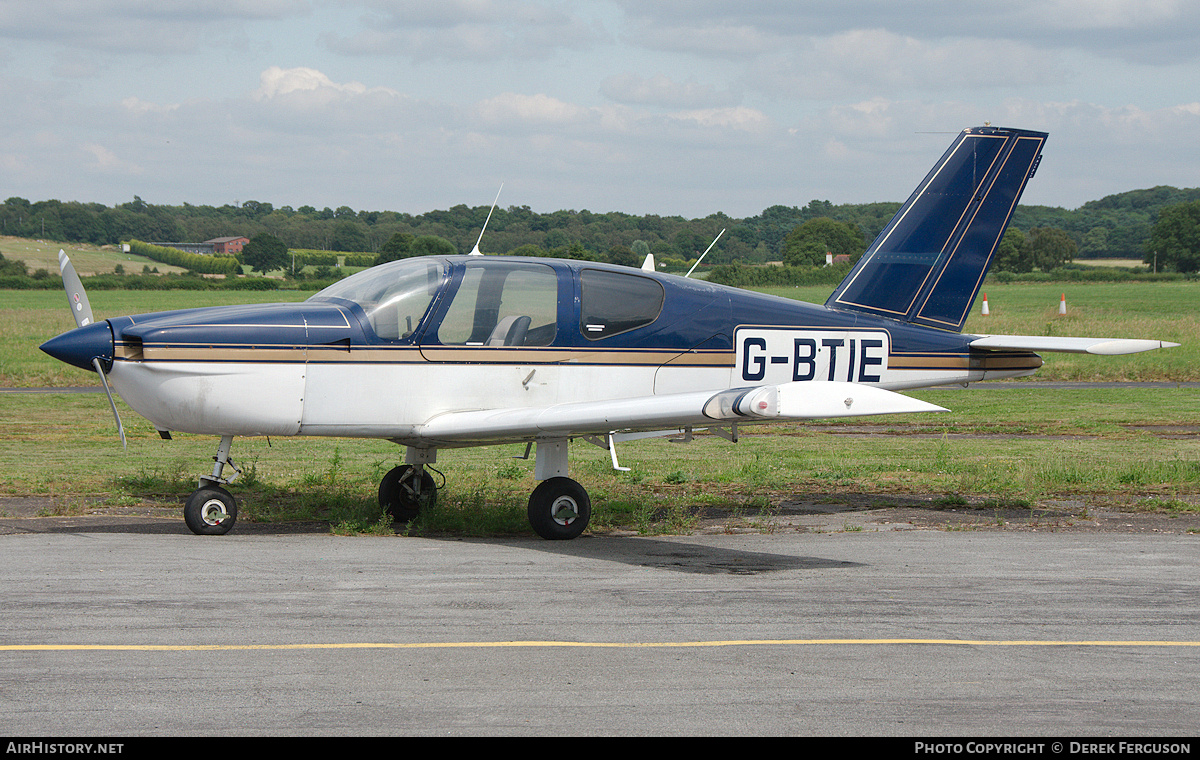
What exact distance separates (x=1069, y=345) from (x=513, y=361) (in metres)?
5.09

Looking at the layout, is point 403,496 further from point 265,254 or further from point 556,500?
point 265,254

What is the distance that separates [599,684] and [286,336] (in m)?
4.57

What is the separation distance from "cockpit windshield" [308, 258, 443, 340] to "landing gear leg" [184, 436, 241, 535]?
152 cm

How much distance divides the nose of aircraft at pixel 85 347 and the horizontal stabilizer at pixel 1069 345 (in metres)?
7.78

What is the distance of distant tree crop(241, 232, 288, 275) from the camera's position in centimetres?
7756

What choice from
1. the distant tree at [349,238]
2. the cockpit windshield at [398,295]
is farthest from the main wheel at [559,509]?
the distant tree at [349,238]

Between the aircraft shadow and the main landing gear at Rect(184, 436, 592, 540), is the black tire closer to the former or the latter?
the main landing gear at Rect(184, 436, 592, 540)

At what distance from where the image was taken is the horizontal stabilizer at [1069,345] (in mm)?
10047

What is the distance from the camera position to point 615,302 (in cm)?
977

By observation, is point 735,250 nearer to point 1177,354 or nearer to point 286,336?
point 1177,354

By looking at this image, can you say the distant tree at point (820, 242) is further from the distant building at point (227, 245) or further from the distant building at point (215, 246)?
the distant building at point (227, 245)

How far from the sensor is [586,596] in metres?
7.32

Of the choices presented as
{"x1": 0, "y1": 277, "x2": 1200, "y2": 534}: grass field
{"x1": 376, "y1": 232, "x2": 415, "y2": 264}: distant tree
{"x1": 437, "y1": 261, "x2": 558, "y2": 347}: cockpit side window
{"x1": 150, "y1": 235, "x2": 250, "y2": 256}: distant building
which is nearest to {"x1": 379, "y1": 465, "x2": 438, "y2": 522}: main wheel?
{"x1": 0, "y1": 277, "x2": 1200, "y2": 534}: grass field
